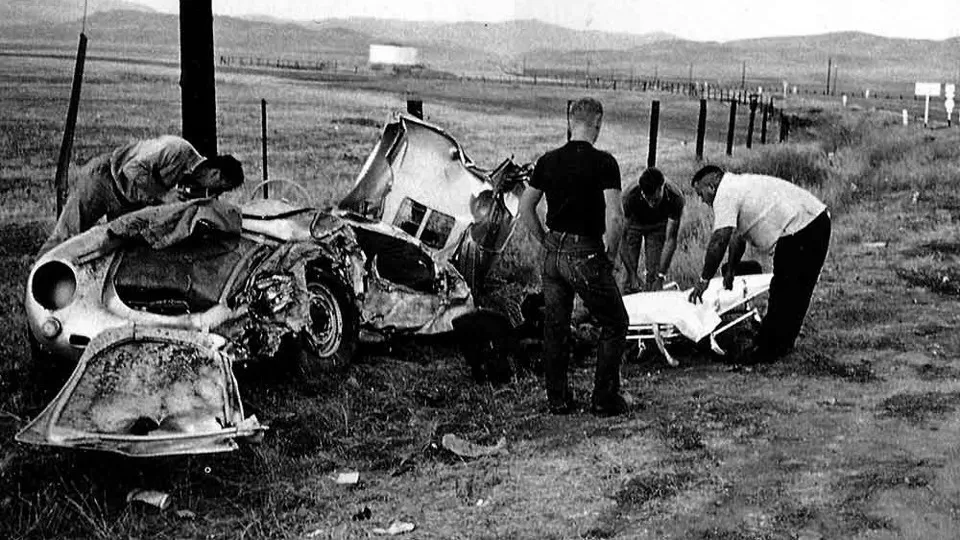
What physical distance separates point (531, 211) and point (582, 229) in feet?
1.00

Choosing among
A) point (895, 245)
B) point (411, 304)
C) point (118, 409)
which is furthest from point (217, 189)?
point (895, 245)

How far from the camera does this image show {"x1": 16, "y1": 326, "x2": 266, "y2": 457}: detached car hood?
510 centimetres

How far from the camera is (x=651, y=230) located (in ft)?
28.5

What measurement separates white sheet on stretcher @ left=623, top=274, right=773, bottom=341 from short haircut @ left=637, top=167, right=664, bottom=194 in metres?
0.89

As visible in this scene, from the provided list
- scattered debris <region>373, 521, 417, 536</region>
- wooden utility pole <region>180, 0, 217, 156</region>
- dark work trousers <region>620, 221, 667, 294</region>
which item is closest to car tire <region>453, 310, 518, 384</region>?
dark work trousers <region>620, 221, 667, 294</region>

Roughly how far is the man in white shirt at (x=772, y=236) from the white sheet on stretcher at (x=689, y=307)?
5.5 inches

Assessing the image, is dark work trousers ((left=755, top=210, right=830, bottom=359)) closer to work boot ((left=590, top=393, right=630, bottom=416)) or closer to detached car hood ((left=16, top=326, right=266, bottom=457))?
work boot ((left=590, top=393, right=630, bottom=416))

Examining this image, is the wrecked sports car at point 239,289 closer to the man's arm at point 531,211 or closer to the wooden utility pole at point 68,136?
the man's arm at point 531,211

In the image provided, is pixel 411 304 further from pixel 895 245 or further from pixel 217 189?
pixel 895 245

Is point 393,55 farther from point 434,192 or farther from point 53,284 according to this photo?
point 53,284

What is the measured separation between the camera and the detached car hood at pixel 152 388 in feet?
16.7

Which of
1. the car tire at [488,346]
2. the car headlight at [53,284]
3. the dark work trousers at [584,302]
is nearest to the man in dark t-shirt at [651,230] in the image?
the car tire at [488,346]

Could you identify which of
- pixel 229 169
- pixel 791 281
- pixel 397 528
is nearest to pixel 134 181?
pixel 229 169

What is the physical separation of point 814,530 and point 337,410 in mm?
2816
